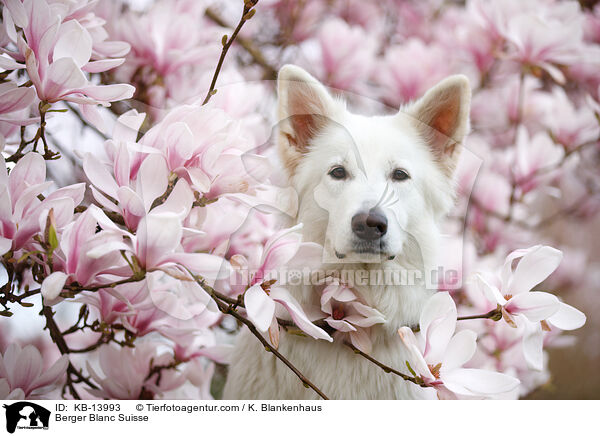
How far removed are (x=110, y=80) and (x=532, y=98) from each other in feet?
2.66

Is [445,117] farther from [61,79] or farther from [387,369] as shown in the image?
[61,79]

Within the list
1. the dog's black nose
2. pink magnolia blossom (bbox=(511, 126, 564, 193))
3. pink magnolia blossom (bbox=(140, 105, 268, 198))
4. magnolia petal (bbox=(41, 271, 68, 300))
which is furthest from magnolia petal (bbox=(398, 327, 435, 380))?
pink magnolia blossom (bbox=(511, 126, 564, 193))

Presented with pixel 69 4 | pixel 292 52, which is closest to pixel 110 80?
pixel 69 4

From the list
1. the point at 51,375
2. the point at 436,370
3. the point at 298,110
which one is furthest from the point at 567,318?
the point at 51,375

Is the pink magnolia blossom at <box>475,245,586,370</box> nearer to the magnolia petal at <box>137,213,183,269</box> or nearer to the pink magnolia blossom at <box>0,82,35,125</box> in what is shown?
the magnolia petal at <box>137,213,183,269</box>

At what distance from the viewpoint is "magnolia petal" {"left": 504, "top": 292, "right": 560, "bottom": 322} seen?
1.68 ft

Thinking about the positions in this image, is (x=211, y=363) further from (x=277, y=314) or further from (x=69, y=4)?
(x=69, y=4)

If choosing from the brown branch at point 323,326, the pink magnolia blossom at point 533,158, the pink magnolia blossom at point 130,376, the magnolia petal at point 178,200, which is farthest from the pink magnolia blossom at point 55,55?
the pink magnolia blossom at point 533,158

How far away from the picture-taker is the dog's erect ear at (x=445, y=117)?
1.94 feet

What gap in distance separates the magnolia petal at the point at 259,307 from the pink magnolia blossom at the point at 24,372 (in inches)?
11.5

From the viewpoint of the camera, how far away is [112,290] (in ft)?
1.71

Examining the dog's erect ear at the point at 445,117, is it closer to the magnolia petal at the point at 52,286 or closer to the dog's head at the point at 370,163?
the dog's head at the point at 370,163

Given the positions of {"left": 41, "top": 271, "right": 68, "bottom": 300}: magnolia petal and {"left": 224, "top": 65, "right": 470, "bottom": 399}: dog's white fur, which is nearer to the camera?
{"left": 41, "top": 271, "right": 68, "bottom": 300}: magnolia petal
